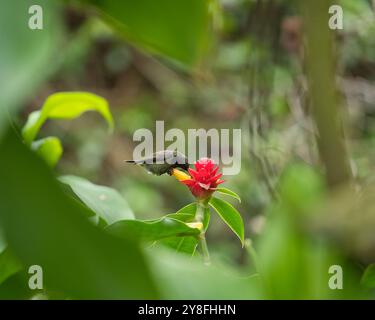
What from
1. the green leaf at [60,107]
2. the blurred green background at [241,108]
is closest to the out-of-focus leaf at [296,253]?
the blurred green background at [241,108]

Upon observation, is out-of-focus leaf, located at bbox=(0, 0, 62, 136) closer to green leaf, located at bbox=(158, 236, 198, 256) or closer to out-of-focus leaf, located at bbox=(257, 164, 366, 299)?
out-of-focus leaf, located at bbox=(257, 164, 366, 299)

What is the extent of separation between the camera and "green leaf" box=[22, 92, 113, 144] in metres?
0.73

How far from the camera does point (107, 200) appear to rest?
67cm

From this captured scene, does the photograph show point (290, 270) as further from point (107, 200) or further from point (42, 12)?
point (107, 200)

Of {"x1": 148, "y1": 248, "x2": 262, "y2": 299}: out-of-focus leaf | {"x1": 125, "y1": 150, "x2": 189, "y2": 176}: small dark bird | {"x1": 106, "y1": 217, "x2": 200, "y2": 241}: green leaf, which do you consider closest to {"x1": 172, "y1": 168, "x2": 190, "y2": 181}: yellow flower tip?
{"x1": 125, "y1": 150, "x2": 189, "y2": 176}: small dark bird

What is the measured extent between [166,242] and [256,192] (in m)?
1.32

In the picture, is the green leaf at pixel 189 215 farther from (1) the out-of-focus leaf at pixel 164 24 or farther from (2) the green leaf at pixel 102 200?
(1) the out-of-focus leaf at pixel 164 24

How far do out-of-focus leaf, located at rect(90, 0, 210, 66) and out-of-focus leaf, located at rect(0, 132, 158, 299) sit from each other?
2.0 inches

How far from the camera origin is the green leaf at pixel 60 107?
73 centimetres

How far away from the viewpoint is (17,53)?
0.15 metres

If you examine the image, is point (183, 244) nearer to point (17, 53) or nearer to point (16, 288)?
point (16, 288)

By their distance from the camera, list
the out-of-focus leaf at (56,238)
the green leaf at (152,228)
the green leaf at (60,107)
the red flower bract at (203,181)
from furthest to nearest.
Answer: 1. the green leaf at (60,107)
2. the red flower bract at (203,181)
3. the green leaf at (152,228)
4. the out-of-focus leaf at (56,238)

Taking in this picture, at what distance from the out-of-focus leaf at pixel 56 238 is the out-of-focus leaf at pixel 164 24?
0.17 feet

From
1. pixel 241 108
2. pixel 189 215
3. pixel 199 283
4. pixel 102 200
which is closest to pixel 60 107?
pixel 102 200
